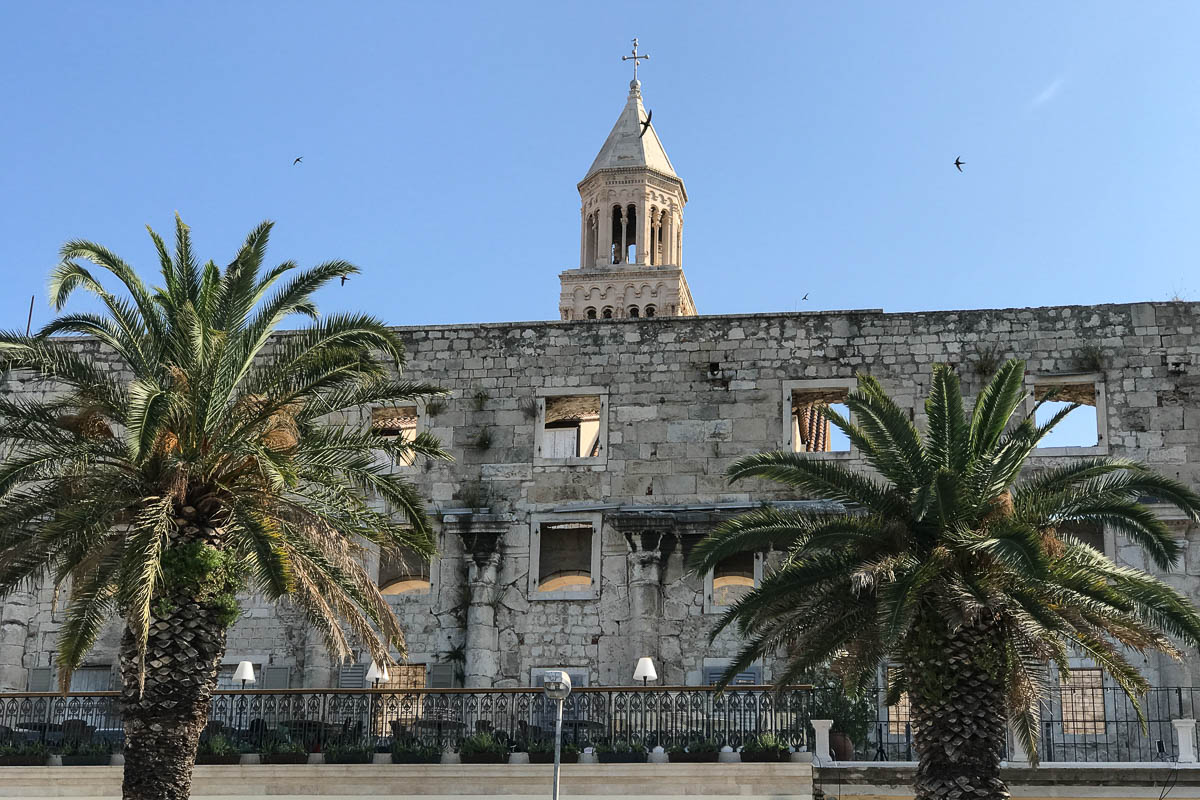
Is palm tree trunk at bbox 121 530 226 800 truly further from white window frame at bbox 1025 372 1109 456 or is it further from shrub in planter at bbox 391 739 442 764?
white window frame at bbox 1025 372 1109 456

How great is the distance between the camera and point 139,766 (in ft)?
64.6

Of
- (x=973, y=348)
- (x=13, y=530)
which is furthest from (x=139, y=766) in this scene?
(x=973, y=348)

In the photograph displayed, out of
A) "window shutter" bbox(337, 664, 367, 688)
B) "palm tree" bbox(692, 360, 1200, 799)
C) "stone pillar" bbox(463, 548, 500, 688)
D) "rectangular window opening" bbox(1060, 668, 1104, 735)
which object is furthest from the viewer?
"window shutter" bbox(337, 664, 367, 688)

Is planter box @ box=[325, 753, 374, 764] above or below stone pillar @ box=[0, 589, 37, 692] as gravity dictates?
below

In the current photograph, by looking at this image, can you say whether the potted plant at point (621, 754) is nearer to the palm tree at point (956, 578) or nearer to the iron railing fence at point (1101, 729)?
the palm tree at point (956, 578)

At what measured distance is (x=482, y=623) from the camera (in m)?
29.0

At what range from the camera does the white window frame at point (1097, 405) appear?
2914 centimetres

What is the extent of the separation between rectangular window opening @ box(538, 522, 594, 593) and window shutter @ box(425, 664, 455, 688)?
2372 millimetres

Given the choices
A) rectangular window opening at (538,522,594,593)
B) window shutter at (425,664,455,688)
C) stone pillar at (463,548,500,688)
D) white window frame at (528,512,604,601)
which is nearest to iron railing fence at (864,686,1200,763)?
white window frame at (528,512,604,601)

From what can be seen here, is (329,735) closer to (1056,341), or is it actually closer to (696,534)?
(696,534)

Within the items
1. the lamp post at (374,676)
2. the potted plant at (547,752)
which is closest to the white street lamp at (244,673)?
the lamp post at (374,676)

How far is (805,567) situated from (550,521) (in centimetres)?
1005

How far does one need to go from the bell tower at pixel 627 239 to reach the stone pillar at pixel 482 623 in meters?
23.2

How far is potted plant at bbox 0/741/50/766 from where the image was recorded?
24203 millimetres
